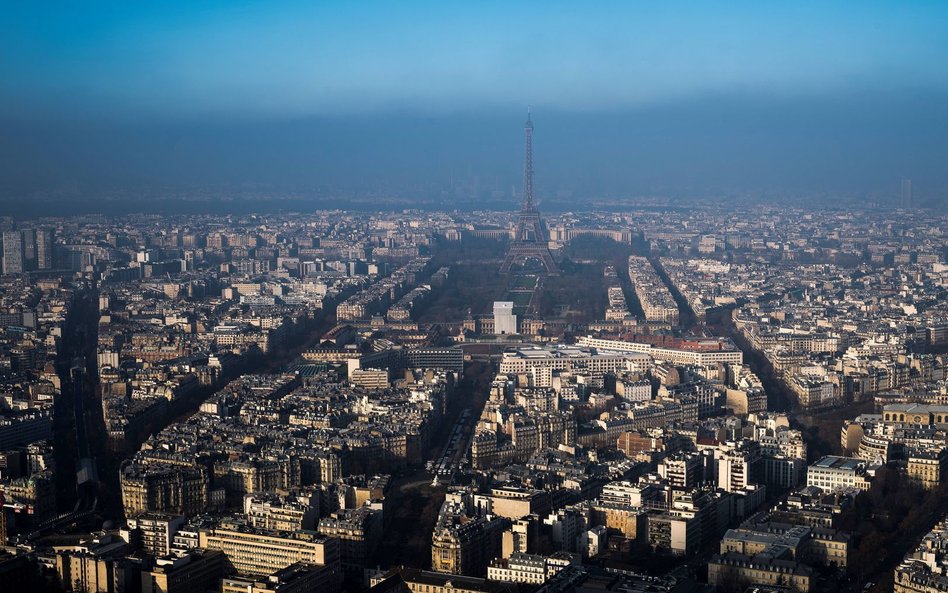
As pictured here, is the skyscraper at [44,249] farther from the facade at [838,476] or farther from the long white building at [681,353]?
the facade at [838,476]

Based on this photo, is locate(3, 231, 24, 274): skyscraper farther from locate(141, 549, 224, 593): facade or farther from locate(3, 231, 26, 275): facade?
locate(141, 549, 224, 593): facade

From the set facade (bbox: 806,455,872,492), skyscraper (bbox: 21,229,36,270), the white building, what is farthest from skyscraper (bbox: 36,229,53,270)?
facade (bbox: 806,455,872,492)

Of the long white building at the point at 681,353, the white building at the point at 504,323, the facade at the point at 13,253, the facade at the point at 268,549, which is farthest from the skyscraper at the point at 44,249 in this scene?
the facade at the point at 268,549

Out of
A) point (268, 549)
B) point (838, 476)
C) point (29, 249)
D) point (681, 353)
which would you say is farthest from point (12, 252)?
point (838, 476)

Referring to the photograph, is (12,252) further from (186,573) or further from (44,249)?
(186,573)

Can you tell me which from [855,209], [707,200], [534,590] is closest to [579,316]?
[534,590]

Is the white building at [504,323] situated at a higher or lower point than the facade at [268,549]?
higher
